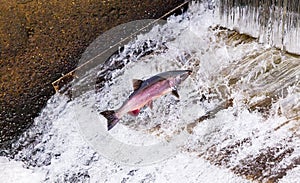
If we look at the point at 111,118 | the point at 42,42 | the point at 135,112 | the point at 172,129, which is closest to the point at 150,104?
the point at 135,112

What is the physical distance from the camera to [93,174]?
3.71m

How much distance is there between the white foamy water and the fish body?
32 cm

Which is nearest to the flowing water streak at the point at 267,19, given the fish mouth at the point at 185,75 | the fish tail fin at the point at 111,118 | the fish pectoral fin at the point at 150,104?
the fish mouth at the point at 185,75

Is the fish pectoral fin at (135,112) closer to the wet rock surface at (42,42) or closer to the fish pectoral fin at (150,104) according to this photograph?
the fish pectoral fin at (150,104)

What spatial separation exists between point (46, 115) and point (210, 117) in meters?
1.04

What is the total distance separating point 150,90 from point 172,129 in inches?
19.5

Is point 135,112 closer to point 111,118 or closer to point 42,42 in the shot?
point 111,118

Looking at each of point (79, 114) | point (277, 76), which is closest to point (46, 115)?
point (79, 114)

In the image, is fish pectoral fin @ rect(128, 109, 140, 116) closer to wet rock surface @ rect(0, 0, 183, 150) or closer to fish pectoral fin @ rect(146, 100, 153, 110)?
fish pectoral fin @ rect(146, 100, 153, 110)

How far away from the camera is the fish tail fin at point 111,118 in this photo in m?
3.38

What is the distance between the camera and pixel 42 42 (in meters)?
3.68

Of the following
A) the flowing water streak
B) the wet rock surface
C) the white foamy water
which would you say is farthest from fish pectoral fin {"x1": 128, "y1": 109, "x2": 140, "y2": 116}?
the flowing water streak

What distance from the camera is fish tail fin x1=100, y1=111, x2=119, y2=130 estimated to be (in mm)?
3379

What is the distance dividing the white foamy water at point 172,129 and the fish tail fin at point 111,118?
0.28 meters
